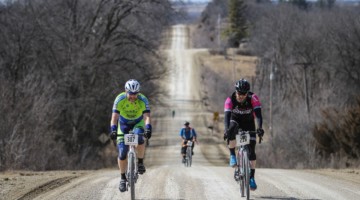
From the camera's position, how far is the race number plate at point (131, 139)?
39.8ft

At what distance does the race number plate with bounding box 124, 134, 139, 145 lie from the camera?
12133 millimetres

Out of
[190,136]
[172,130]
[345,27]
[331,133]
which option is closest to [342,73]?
[345,27]

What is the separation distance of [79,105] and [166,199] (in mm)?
28855

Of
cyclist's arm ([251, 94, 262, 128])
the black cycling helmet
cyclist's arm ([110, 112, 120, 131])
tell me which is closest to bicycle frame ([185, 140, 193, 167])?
cyclist's arm ([110, 112, 120, 131])

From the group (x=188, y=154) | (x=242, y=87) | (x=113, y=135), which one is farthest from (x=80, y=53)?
(x=242, y=87)

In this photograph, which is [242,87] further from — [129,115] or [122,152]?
[122,152]

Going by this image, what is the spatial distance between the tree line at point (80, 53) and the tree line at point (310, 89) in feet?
38.7

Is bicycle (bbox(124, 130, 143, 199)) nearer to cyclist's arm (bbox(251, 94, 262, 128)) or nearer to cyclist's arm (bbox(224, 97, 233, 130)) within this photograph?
cyclist's arm (bbox(224, 97, 233, 130))

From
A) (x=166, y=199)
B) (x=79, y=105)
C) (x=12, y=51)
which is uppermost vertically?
(x=12, y=51)

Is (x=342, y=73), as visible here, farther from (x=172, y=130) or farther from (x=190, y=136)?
(x=190, y=136)

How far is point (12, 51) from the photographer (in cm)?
4359

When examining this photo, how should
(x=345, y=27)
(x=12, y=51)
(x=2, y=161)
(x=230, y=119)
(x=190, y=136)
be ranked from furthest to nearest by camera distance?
1. (x=345, y=27)
2. (x=12, y=51)
3. (x=190, y=136)
4. (x=2, y=161)
5. (x=230, y=119)

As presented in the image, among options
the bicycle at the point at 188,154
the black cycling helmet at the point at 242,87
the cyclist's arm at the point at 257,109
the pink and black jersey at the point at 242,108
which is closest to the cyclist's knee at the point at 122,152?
the pink and black jersey at the point at 242,108

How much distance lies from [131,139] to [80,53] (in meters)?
29.7
